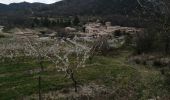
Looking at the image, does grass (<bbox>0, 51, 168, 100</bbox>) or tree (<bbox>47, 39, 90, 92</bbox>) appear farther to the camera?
tree (<bbox>47, 39, 90, 92</bbox>)

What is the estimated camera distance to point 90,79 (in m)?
36.7

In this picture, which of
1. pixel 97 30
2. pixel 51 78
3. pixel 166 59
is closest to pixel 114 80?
pixel 51 78

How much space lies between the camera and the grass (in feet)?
95.4

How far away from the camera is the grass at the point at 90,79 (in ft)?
95.4

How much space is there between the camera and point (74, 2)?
191m

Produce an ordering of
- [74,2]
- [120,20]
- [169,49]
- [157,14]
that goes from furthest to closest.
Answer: [74,2] → [120,20] → [169,49] → [157,14]

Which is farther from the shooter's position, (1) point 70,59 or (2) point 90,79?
(1) point 70,59

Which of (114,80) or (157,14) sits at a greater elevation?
(157,14)

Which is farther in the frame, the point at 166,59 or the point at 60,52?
the point at 60,52

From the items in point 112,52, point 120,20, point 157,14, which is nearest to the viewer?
point 157,14

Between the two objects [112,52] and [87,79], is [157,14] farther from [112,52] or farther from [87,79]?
[112,52]

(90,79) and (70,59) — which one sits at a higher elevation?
(90,79)

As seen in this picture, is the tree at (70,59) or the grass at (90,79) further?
the tree at (70,59)

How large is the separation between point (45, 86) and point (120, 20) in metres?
81.7
